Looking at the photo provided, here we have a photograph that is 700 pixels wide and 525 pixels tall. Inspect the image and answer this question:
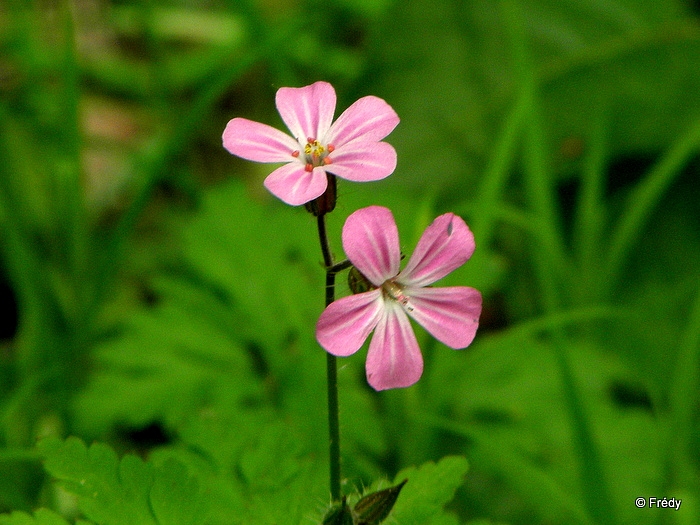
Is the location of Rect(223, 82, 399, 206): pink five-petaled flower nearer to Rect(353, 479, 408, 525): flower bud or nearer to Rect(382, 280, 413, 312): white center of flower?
Rect(382, 280, 413, 312): white center of flower

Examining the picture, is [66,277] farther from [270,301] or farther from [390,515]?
[390,515]

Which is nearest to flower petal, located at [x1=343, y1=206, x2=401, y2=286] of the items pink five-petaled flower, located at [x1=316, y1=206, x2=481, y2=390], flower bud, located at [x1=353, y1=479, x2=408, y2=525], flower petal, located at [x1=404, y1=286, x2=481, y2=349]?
pink five-petaled flower, located at [x1=316, y1=206, x2=481, y2=390]

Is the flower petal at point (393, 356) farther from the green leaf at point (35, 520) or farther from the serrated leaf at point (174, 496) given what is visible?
the green leaf at point (35, 520)

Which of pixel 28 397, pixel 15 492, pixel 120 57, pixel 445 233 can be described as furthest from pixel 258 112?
pixel 445 233

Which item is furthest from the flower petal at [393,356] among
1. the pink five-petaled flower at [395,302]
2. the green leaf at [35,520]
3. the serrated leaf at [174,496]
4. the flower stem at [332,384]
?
the green leaf at [35,520]

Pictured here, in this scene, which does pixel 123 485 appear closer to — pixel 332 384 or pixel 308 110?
pixel 332 384

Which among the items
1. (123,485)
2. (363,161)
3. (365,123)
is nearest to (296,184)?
(363,161)
